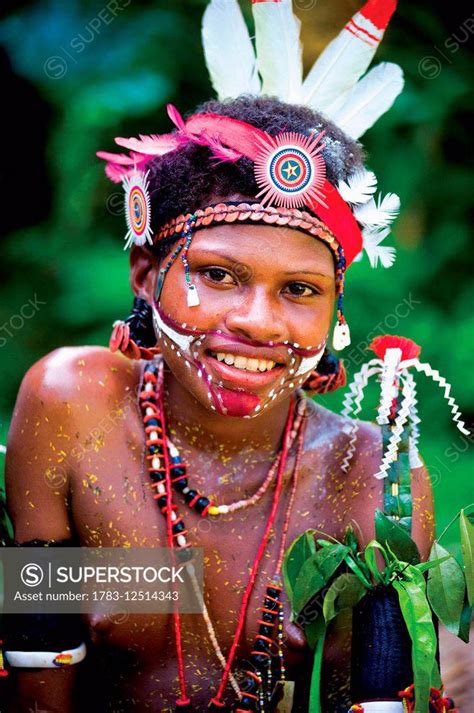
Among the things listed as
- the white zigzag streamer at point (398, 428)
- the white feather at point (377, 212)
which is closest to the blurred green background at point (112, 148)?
the white zigzag streamer at point (398, 428)

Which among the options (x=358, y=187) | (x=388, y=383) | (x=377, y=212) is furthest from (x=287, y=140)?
(x=388, y=383)

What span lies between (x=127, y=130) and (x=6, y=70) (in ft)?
2.02

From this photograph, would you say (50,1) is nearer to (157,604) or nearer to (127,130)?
(127,130)

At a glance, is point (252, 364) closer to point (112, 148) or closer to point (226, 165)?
point (226, 165)

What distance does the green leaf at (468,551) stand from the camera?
2.12 meters

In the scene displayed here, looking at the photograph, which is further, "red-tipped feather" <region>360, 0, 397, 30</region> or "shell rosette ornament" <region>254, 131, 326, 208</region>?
"red-tipped feather" <region>360, 0, 397, 30</region>

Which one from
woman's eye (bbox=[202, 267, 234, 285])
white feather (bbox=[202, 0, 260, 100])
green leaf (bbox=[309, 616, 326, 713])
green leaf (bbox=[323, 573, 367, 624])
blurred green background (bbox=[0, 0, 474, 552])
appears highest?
blurred green background (bbox=[0, 0, 474, 552])

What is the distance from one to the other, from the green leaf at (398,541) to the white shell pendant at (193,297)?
0.65 m

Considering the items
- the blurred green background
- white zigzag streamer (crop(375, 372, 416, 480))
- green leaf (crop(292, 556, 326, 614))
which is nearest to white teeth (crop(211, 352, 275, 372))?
white zigzag streamer (crop(375, 372, 416, 480))

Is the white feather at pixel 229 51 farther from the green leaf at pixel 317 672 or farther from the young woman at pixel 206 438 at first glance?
the green leaf at pixel 317 672

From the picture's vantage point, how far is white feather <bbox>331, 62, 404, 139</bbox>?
2.59m

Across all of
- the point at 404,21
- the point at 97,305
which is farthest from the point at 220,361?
the point at 404,21

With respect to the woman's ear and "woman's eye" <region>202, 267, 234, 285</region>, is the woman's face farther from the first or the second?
the woman's ear

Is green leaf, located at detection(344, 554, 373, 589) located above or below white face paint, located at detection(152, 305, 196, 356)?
below
